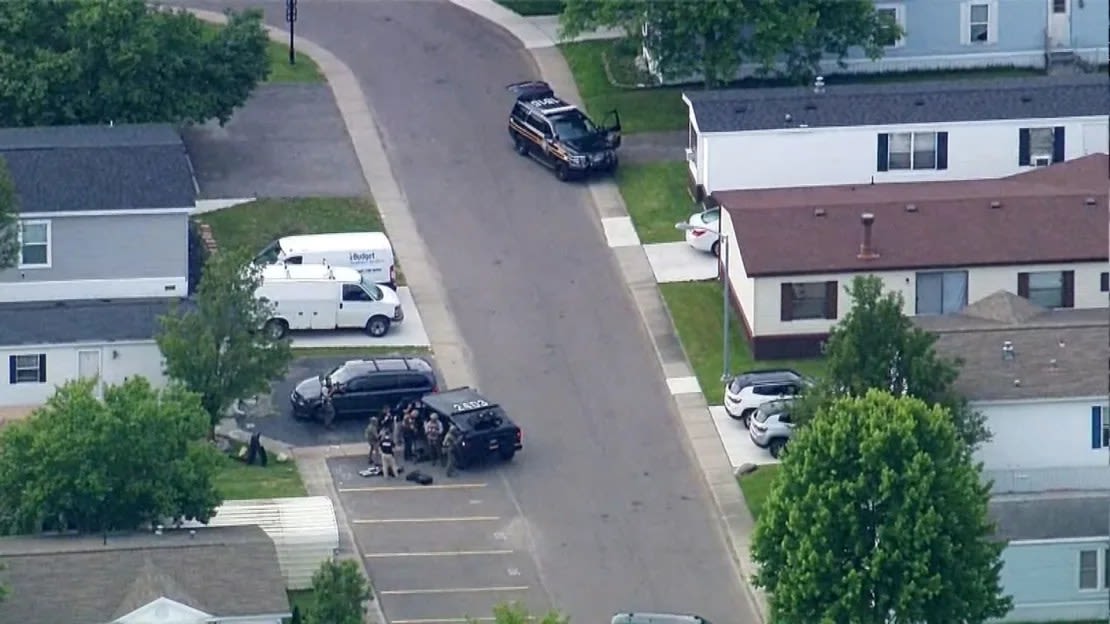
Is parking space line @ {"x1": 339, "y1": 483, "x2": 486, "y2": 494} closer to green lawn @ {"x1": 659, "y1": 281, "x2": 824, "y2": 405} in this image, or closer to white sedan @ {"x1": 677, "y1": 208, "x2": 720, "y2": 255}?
green lawn @ {"x1": 659, "y1": 281, "x2": 824, "y2": 405}

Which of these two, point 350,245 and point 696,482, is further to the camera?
point 350,245

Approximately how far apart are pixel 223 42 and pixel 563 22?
29.8 feet

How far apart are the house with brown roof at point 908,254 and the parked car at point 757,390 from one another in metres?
3.23

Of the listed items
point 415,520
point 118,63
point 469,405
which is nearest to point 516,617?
point 415,520

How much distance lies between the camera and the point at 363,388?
8312 cm

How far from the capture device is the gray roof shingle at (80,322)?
84062 millimetres

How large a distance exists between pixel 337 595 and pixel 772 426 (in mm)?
14781

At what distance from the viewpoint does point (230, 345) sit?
265ft

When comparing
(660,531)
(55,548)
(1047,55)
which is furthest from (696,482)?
(1047,55)

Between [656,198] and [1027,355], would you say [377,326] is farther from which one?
[1027,355]

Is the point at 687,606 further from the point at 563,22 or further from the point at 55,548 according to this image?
the point at 563,22

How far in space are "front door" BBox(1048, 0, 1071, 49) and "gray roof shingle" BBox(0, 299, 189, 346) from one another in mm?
28706

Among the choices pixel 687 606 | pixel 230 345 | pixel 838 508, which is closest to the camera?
pixel 838 508

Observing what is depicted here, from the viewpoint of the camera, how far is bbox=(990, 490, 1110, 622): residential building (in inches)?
3004
